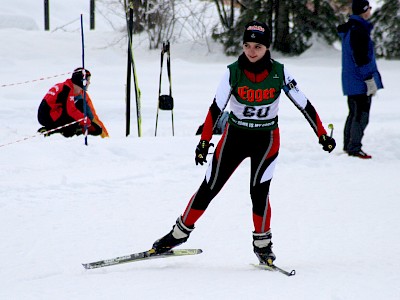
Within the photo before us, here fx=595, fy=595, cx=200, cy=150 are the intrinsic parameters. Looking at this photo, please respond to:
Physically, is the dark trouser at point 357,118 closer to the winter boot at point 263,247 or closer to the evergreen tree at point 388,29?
the winter boot at point 263,247

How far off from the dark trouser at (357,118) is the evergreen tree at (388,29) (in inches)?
354

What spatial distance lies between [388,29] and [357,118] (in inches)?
363

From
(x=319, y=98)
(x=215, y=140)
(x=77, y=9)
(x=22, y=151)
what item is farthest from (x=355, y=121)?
(x=77, y=9)

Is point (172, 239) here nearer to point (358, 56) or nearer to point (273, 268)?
point (273, 268)

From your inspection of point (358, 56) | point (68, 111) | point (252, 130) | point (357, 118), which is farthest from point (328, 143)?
point (68, 111)

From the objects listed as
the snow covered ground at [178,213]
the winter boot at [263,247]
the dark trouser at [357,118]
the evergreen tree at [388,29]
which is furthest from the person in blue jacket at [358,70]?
the evergreen tree at [388,29]

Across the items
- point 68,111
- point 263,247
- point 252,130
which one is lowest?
point 68,111

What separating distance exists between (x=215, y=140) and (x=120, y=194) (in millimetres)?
2732

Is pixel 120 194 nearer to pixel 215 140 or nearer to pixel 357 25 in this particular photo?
pixel 215 140

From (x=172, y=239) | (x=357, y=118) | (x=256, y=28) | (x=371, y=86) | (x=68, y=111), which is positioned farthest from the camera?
(x=68, y=111)

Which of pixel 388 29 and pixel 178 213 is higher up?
pixel 388 29

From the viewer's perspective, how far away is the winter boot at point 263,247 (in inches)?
168

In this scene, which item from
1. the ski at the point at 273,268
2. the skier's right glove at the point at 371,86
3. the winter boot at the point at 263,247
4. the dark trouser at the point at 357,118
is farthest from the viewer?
the dark trouser at the point at 357,118

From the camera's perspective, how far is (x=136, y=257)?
168 inches
